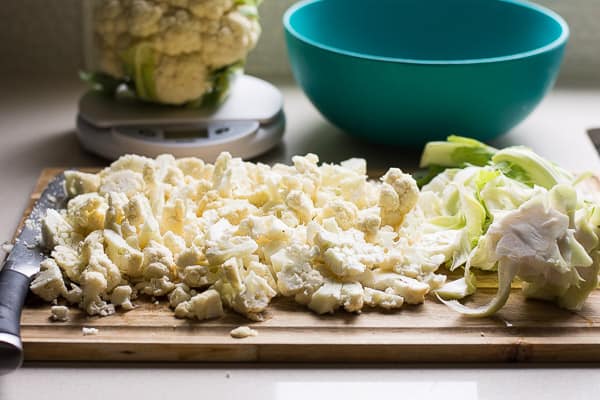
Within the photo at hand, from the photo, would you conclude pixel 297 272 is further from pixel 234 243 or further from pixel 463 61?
pixel 463 61

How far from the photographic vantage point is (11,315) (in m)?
1.15

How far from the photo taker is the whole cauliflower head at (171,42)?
1.71 m

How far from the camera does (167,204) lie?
136 centimetres

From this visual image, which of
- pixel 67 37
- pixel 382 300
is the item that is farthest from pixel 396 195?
pixel 67 37

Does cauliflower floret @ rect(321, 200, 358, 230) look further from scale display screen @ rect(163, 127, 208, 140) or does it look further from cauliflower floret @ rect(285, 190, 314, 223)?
scale display screen @ rect(163, 127, 208, 140)

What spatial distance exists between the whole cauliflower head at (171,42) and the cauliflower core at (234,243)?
36 cm

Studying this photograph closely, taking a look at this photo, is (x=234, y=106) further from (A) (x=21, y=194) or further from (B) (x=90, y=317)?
(B) (x=90, y=317)

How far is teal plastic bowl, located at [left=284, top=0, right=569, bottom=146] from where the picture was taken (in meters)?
1.64

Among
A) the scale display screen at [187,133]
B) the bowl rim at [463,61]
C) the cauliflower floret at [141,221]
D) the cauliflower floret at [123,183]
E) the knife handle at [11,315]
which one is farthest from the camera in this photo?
the scale display screen at [187,133]

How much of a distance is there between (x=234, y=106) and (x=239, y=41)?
139 millimetres

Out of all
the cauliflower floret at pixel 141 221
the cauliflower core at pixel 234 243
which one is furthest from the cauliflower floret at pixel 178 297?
the cauliflower floret at pixel 141 221

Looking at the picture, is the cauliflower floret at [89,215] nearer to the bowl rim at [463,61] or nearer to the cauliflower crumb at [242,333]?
the cauliflower crumb at [242,333]

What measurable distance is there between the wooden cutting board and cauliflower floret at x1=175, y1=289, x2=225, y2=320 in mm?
10

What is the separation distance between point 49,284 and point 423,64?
0.76 m
